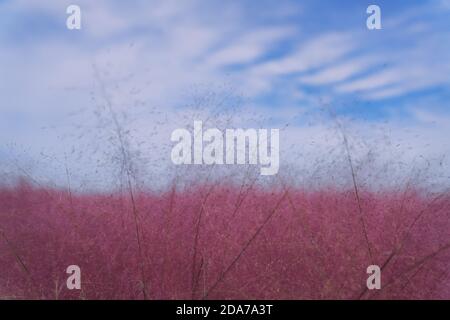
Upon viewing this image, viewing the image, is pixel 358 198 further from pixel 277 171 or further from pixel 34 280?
pixel 34 280

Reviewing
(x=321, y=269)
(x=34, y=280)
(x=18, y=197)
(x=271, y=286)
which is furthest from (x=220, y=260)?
(x=18, y=197)

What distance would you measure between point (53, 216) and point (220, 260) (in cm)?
86

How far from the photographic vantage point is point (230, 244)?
2.67 metres

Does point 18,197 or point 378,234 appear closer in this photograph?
A: point 378,234

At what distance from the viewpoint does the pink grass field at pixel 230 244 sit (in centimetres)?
260

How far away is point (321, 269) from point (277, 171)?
490 millimetres

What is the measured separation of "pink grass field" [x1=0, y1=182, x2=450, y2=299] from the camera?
260 centimetres

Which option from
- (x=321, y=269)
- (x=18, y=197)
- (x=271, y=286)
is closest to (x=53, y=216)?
(x=18, y=197)
